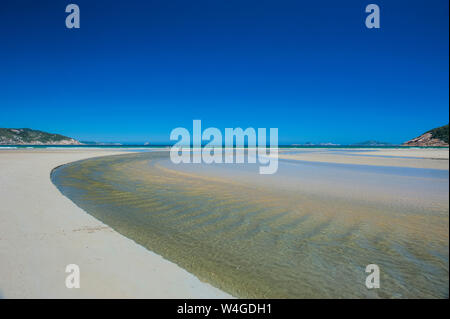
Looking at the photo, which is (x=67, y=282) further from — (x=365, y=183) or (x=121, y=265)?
(x=365, y=183)

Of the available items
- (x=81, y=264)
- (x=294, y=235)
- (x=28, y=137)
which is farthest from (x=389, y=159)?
(x=28, y=137)

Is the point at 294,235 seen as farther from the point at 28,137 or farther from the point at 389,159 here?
the point at 28,137

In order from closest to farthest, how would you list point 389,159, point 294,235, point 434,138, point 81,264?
point 81,264 < point 294,235 < point 389,159 < point 434,138

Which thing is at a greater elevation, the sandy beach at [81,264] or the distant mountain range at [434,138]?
the distant mountain range at [434,138]

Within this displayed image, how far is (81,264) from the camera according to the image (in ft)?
10.8

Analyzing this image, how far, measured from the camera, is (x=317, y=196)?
27.2ft

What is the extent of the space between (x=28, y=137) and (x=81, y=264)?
428ft

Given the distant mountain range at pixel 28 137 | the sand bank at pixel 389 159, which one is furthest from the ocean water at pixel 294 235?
the distant mountain range at pixel 28 137

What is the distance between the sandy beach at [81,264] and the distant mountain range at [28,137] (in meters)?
119

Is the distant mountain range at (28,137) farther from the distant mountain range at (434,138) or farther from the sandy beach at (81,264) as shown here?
the distant mountain range at (434,138)

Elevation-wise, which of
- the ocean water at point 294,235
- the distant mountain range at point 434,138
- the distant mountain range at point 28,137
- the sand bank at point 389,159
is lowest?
the ocean water at point 294,235

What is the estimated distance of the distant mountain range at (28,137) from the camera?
3893 inches
